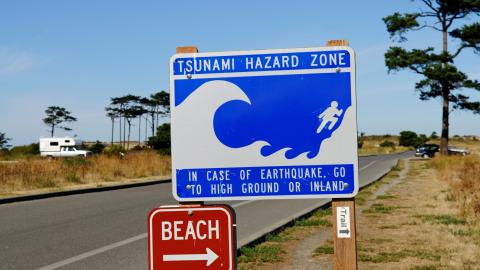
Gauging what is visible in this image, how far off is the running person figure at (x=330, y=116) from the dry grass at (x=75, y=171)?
17.4m

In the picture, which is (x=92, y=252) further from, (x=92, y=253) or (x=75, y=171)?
(x=75, y=171)

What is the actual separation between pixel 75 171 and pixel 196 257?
2251 cm

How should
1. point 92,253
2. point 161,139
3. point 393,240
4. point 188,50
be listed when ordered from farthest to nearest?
point 161,139 < point 393,240 < point 92,253 < point 188,50

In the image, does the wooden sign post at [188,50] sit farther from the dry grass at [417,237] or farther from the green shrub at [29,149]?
the green shrub at [29,149]

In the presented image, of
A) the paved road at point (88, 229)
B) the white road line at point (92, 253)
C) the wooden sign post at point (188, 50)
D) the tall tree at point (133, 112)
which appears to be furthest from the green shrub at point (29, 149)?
the wooden sign post at point (188, 50)

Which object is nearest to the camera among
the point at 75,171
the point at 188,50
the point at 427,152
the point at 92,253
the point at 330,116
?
the point at 330,116

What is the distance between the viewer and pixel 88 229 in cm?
1119

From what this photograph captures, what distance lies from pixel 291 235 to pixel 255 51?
6981 mm

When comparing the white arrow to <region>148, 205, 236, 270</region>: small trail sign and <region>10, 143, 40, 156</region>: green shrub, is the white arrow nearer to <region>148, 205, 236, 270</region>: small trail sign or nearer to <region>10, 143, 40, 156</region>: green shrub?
<region>148, 205, 236, 270</region>: small trail sign

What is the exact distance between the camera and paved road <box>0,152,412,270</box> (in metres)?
8.16

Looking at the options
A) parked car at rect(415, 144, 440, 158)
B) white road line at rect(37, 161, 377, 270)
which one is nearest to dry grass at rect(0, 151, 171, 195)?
Result: white road line at rect(37, 161, 377, 270)

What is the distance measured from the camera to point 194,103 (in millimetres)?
3158

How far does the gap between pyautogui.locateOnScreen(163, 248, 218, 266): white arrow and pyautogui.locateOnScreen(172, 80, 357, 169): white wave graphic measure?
18.3 inches

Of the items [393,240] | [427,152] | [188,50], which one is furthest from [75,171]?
[427,152]
